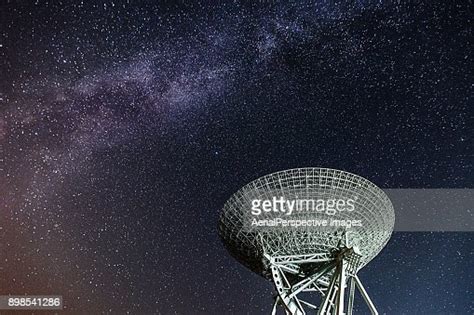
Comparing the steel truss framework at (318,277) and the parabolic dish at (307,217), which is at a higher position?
the parabolic dish at (307,217)

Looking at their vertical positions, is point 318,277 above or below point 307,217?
below

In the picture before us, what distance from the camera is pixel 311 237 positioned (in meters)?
11.9

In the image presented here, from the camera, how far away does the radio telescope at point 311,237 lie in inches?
451

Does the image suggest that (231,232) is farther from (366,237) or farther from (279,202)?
(366,237)

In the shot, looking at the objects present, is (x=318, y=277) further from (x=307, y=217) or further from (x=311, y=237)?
(x=307, y=217)

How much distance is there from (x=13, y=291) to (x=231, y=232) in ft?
14.2

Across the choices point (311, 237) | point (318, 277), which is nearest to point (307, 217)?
point (311, 237)

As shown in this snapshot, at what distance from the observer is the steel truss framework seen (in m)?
11.7

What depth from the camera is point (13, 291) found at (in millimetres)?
11102

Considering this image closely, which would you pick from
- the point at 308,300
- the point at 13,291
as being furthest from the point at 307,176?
the point at 13,291

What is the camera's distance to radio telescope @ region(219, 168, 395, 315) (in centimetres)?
1146

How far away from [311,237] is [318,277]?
0.85 metres

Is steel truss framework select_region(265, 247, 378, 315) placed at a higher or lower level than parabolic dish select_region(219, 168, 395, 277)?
lower

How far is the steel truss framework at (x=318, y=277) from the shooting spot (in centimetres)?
1171
